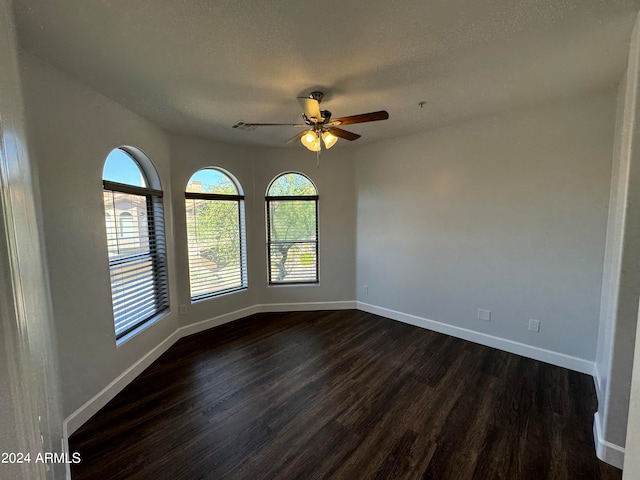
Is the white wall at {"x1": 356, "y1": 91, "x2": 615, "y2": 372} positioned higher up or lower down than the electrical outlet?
higher up

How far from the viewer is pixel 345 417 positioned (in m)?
2.04

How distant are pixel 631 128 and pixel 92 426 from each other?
13.0ft

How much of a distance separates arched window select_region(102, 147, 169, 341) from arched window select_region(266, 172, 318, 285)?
154 cm

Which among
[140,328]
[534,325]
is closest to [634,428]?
[534,325]

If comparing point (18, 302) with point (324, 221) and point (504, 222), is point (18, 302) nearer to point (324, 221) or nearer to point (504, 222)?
point (504, 222)

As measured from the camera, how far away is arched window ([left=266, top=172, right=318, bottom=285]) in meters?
4.14

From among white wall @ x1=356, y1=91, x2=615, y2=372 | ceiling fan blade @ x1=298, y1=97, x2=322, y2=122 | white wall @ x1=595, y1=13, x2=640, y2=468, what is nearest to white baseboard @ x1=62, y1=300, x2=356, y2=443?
white wall @ x1=356, y1=91, x2=615, y2=372

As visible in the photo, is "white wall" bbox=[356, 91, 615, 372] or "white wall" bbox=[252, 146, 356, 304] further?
"white wall" bbox=[252, 146, 356, 304]

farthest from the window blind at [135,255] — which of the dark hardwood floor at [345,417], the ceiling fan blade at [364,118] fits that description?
the ceiling fan blade at [364,118]

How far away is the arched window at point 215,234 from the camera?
3539 mm

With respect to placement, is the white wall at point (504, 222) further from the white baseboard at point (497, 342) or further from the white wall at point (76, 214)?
the white wall at point (76, 214)

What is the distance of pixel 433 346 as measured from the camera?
309 cm

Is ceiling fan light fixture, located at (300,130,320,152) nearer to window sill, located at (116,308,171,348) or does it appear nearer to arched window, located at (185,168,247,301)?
arched window, located at (185,168,247,301)

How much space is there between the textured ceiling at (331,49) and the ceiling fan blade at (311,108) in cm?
20
